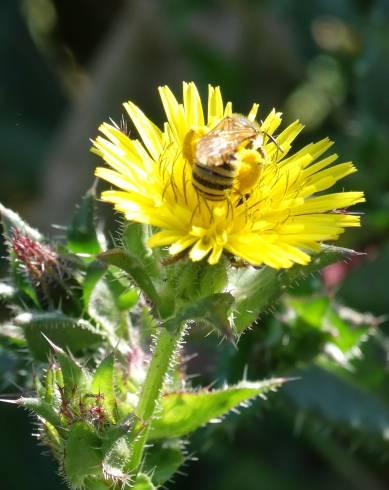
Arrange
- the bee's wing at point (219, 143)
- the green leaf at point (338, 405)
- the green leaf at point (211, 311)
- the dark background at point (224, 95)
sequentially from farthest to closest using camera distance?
the dark background at point (224, 95) → the green leaf at point (338, 405) → the bee's wing at point (219, 143) → the green leaf at point (211, 311)

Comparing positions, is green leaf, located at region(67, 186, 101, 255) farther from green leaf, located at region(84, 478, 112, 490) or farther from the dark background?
the dark background

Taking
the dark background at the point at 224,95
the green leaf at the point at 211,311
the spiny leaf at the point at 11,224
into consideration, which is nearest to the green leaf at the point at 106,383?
the green leaf at the point at 211,311

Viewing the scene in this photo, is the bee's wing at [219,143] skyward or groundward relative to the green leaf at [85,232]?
skyward

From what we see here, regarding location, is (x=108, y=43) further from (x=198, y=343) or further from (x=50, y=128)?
(x=198, y=343)

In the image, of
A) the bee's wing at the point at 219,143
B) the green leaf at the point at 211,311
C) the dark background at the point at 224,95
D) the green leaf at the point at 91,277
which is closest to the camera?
the green leaf at the point at 211,311

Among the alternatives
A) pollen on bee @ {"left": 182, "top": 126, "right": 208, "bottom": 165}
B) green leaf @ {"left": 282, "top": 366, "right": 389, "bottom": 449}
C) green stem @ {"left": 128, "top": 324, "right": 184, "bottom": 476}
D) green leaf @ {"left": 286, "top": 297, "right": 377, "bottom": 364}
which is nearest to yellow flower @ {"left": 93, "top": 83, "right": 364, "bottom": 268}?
pollen on bee @ {"left": 182, "top": 126, "right": 208, "bottom": 165}

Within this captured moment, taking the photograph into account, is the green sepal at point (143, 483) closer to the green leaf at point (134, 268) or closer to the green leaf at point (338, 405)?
the green leaf at point (134, 268)
